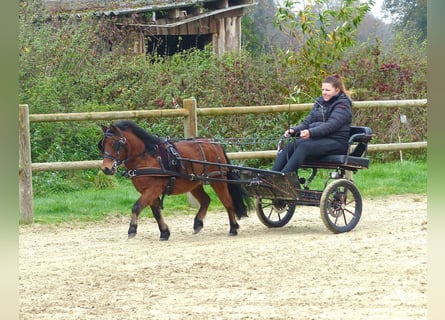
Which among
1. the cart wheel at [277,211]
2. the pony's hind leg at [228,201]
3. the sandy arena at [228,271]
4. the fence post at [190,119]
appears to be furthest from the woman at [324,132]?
the fence post at [190,119]

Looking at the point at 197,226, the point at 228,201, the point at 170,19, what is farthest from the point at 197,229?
the point at 170,19

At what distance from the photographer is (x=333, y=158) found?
848 centimetres

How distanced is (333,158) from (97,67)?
767 centimetres

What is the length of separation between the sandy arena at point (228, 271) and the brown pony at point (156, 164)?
439 mm

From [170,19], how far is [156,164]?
12.9 metres

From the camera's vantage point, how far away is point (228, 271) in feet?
21.4

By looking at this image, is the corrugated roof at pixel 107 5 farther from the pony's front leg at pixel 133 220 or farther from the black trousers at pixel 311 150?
the black trousers at pixel 311 150

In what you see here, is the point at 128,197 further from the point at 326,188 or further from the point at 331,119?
the point at 331,119

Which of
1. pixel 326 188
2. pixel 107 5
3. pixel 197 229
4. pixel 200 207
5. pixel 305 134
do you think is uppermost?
pixel 107 5

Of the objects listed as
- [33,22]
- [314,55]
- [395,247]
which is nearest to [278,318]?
[395,247]

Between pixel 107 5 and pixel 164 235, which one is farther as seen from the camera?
pixel 107 5

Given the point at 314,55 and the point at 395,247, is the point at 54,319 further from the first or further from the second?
the point at 314,55

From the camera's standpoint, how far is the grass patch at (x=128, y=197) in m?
10.5

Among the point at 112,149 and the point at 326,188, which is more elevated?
the point at 112,149
